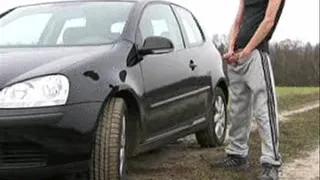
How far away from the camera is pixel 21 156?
4.38 m

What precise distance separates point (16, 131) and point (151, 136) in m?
1.54

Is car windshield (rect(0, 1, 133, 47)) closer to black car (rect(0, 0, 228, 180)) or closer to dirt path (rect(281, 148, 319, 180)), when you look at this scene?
black car (rect(0, 0, 228, 180))

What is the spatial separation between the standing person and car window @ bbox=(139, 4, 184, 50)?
Result: 647mm

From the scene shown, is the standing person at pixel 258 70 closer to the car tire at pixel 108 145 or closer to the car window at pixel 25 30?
the car tire at pixel 108 145

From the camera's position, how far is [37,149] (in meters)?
4.37

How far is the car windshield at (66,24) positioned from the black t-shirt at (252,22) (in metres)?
0.99

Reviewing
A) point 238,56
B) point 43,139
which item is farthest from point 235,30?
point 43,139

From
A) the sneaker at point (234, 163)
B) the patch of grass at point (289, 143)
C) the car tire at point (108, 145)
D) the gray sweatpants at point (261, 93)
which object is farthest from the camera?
the sneaker at point (234, 163)

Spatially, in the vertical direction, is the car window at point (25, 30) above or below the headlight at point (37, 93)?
above

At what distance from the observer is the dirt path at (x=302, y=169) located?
6.32 m

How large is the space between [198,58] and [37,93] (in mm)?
2763

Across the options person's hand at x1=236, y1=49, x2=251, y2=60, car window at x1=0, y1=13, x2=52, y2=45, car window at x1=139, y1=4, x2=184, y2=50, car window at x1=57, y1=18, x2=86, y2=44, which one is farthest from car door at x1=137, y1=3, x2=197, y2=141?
car window at x1=0, y1=13, x2=52, y2=45

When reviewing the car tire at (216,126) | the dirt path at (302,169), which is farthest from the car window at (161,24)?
the dirt path at (302,169)

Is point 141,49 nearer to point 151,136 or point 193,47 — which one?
point 151,136
